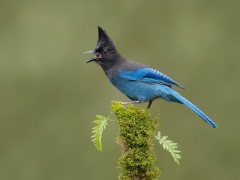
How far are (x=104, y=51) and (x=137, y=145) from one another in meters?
1.63

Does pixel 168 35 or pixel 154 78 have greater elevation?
pixel 168 35

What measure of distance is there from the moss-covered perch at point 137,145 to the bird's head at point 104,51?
1306 mm

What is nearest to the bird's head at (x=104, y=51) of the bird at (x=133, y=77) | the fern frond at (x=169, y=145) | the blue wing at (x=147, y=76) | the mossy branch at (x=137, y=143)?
the bird at (x=133, y=77)

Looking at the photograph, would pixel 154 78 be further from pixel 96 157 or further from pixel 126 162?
pixel 96 157

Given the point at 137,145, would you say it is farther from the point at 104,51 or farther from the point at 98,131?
the point at 104,51

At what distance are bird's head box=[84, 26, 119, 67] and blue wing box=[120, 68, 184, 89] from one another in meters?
0.13

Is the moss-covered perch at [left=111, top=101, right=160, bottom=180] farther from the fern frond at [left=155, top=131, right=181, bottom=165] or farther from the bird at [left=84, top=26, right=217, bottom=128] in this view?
the bird at [left=84, top=26, right=217, bottom=128]

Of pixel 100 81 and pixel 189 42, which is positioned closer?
pixel 100 81

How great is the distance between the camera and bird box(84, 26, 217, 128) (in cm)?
531

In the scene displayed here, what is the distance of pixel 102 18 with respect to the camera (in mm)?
9883

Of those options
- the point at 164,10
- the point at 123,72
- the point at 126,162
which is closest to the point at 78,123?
the point at 164,10

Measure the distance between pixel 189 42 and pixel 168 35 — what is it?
0.90ft

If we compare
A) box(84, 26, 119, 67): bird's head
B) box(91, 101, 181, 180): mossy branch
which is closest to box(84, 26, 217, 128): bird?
box(84, 26, 119, 67): bird's head

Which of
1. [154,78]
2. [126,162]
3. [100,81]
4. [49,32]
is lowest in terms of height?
[126,162]
